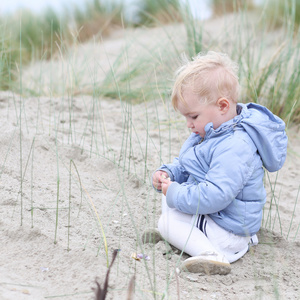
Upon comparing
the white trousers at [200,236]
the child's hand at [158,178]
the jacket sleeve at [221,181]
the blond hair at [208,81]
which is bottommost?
the white trousers at [200,236]

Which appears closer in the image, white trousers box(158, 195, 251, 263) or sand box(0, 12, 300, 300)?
sand box(0, 12, 300, 300)

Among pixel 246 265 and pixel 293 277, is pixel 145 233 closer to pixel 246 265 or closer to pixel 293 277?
pixel 246 265

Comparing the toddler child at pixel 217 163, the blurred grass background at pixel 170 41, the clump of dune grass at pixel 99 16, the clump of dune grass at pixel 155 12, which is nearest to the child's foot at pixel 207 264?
the toddler child at pixel 217 163

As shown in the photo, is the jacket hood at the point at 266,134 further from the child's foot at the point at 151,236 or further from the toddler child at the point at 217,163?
the child's foot at the point at 151,236

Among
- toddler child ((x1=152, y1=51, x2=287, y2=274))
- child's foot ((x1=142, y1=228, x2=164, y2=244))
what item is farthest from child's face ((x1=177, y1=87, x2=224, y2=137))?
child's foot ((x1=142, y1=228, x2=164, y2=244))

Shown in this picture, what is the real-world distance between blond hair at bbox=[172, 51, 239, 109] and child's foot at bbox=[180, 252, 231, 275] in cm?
60

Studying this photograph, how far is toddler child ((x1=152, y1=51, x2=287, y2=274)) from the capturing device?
1841 millimetres

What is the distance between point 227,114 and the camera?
196 centimetres

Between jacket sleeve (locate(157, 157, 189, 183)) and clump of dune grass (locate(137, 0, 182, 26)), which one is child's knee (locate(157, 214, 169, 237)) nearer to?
jacket sleeve (locate(157, 157, 189, 183))

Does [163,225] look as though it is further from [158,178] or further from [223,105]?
[223,105]

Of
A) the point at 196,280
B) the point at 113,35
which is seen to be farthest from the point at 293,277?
the point at 113,35

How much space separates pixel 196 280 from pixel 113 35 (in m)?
7.16

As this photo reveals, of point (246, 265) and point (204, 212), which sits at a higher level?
point (204, 212)

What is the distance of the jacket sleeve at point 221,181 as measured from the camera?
5.91 ft
